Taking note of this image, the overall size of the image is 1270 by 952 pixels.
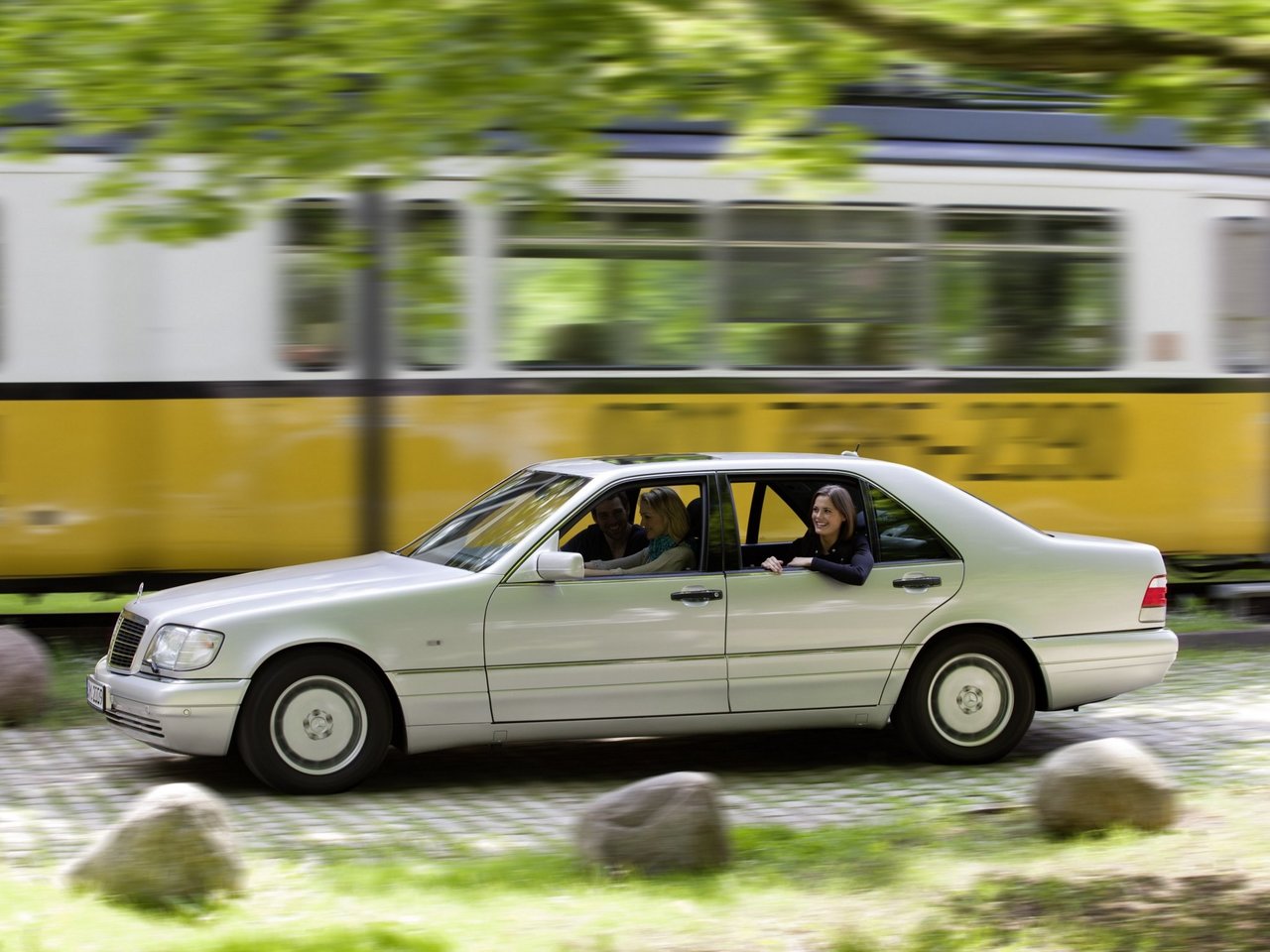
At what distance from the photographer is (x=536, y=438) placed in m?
11.6

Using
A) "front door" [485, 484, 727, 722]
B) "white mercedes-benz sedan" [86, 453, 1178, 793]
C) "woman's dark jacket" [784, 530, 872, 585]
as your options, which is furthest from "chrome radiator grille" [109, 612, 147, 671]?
"woman's dark jacket" [784, 530, 872, 585]

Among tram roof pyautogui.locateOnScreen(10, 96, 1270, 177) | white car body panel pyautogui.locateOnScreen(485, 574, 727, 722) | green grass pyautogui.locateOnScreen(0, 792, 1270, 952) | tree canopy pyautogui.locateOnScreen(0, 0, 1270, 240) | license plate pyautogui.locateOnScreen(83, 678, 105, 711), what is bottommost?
green grass pyautogui.locateOnScreen(0, 792, 1270, 952)

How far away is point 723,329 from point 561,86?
5817 mm

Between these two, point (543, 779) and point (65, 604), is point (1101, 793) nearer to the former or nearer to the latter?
point (543, 779)

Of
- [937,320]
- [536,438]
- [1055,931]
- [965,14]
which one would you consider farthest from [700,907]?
[937,320]

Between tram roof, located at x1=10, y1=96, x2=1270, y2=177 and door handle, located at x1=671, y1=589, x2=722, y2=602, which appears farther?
tram roof, located at x1=10, y1=96, x2=1270, y2=177

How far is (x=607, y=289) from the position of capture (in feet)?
38.0

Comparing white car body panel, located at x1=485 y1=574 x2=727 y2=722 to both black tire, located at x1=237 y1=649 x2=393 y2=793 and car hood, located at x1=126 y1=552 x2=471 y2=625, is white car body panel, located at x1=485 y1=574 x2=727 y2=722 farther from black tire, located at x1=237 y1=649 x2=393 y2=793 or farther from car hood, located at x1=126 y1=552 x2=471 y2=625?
black tire, located at x1=237 y1=649 x2=393 y2=793

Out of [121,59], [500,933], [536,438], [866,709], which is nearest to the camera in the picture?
[500,933]

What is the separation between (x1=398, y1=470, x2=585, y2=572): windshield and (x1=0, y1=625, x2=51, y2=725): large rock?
219 cm

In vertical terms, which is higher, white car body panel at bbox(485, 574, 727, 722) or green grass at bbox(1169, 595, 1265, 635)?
white car body panel at bbox(485, 574, 727, 722)

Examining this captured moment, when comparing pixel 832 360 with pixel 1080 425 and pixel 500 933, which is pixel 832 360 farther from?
pixel 500 933

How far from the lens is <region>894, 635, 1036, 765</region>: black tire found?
26.2 ft

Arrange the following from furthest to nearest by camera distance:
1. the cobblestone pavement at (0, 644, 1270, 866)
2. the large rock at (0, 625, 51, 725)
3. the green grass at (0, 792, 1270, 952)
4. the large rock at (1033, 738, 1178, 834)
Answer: the large rock at (0, 625, 51, 725) → the cobblestone pavement at (0, 644, 1270, 866) → the large rock at (1033, 738, 1178, 834) → the green grass at (0, 792, 1270, 952)
